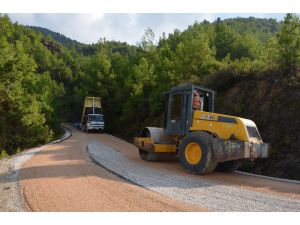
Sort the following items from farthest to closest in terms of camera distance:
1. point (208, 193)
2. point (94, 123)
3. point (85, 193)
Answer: point (94, 123) → point (208, 193) → point (85, 193)

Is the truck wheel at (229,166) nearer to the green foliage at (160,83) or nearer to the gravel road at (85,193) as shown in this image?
A: the green foliage at (160,83)

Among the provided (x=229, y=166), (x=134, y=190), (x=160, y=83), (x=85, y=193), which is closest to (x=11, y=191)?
(x=85, y=193)

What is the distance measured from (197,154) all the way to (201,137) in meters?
0.67

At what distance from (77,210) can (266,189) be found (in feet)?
16.4

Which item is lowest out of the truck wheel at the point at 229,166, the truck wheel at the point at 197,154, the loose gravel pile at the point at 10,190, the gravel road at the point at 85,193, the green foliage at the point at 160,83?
the loose gravel pile at the point at 10,190

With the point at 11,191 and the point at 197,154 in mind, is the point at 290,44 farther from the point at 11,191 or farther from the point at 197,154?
Result: the point at 11,191

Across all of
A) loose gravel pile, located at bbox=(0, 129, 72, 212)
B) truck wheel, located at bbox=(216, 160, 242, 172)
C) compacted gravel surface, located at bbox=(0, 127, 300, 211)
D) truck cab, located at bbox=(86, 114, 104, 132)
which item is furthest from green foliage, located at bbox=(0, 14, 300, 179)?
loose gravel pile, located at bbox=(0, 129, 72, 212)

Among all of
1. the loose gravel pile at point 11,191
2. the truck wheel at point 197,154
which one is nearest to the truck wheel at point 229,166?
the truck wheel at point 197,154

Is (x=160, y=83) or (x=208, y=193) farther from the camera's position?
(x=160, y=83)

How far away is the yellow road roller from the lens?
10219 millimetres

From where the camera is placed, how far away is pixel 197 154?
1091cm

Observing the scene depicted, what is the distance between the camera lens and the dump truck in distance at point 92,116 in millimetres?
37156

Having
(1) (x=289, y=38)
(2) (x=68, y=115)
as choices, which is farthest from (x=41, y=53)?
(1) (x=289, y=38)

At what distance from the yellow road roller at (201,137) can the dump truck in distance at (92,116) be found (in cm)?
2424
